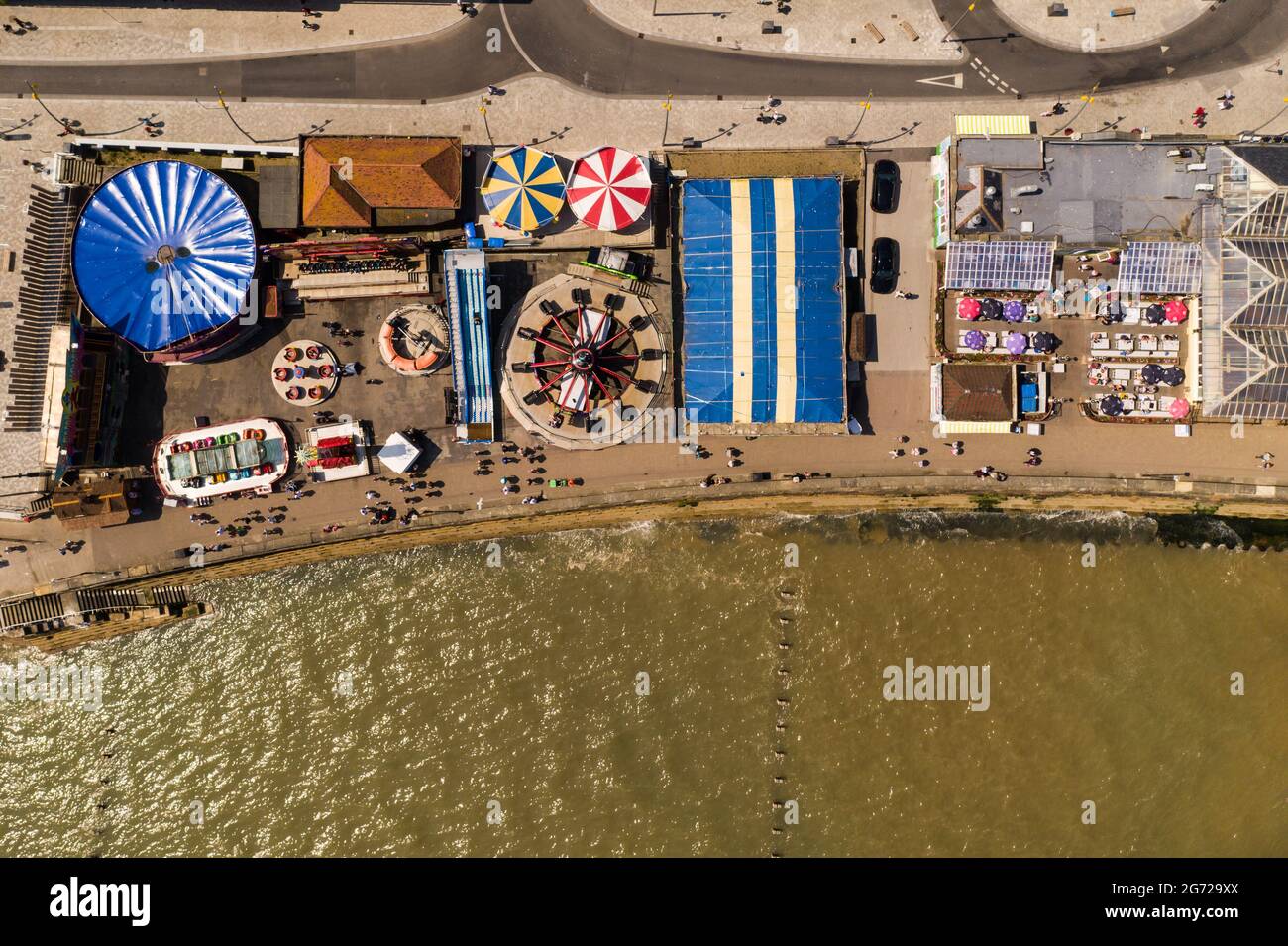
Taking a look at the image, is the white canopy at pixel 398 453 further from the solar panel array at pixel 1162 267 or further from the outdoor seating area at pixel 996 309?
the solar panel array at pixel 1162 267

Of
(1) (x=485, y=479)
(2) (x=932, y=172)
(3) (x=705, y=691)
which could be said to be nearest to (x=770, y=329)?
(2) (x=932, y=172)

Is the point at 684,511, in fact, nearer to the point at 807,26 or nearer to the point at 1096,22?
the point at 807,26

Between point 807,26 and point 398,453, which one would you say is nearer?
point 398,453

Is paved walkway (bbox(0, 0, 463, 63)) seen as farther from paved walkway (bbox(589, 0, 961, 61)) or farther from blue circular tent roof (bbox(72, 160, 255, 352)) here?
paved walkway (bbox(589, 0, 961, 61))

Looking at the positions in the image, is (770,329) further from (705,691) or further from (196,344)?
(196,344)

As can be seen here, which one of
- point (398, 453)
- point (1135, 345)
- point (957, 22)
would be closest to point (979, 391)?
point (1135, 345)

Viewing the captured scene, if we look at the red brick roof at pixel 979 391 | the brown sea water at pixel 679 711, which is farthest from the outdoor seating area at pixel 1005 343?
the brown sea water at pixel 679 711

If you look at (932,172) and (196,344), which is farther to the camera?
(932,172)
